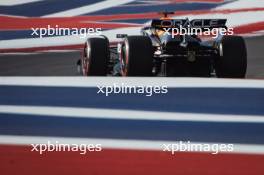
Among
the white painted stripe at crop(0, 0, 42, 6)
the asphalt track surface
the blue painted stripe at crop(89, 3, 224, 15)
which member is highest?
the white painted stripe at crop(0, 0, 42, 6)

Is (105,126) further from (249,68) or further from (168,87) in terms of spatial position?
(249,68)

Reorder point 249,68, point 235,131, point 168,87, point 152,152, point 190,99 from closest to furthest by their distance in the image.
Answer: point 152,152 < point 235,131 < point 190,99 < point 168,87 < point 249,68

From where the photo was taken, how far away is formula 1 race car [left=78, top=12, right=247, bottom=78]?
20.1ft

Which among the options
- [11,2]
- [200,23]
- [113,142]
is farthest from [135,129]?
[11,2]

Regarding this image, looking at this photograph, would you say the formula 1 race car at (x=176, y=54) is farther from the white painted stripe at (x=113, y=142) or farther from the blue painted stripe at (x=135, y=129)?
the white painted stripe at (x=113, y=142)

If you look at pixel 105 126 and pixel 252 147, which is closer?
pixel 252 147

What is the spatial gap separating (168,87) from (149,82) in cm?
36

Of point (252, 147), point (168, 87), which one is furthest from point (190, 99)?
point (252, 147)

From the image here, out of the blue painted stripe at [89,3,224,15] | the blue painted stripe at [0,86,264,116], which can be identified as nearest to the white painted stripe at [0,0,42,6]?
the blue painted stripe at [89,3,224,15]

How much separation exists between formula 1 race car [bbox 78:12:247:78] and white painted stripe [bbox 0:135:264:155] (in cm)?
189

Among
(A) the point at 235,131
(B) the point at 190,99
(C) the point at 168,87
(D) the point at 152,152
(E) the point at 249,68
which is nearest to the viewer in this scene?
(D) the point at 152,152

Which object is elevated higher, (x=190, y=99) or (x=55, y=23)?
(x=55, y=23)

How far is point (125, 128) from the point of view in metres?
4.64

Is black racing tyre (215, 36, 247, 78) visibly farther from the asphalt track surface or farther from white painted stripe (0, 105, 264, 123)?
white painted stripe (0, 105, 264, 123)
